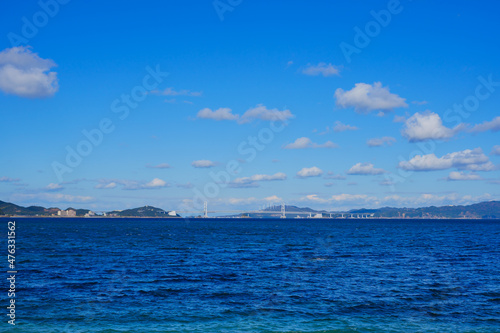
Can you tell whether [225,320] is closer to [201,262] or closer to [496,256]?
[201,262]

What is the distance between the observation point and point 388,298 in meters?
38.0

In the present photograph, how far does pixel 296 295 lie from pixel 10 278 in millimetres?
31212

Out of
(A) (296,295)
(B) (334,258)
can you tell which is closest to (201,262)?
(B) (334,258)

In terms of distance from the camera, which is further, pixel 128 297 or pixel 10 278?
pixel 10 278

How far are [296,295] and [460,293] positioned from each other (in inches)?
634

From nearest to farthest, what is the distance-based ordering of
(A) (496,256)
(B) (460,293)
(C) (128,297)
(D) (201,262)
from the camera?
1. (C) (128,297)
2. (B) (460,293)
3. (D) (201,262)
4. (A) (496,256)

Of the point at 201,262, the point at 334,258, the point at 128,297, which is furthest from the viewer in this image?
the point at 334,258

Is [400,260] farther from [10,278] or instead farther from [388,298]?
[10,278]

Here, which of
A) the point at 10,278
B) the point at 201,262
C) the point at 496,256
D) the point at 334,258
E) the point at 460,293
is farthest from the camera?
the point at 496,256

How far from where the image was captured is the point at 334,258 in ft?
223

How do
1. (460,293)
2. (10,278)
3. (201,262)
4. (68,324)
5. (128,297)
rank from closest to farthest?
(68,324), (128,297), (460,293), (10,278), (201,262)

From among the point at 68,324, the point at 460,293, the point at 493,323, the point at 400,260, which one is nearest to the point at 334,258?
the point at 400,260

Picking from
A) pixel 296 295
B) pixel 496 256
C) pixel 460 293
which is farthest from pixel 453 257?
pixel 296 295

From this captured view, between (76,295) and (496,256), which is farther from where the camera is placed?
(496,256)
